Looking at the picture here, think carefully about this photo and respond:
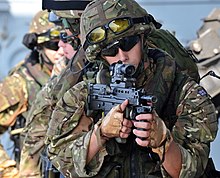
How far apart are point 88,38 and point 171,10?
14.5 ft

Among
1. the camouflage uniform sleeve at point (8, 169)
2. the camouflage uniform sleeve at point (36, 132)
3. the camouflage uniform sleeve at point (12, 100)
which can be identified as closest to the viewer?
the camouflage uniform sleeve at point (36, 132)

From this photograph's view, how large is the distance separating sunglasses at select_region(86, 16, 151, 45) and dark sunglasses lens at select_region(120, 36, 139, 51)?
4 centimetres

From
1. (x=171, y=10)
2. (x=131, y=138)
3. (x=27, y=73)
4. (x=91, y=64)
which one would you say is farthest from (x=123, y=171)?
(x=171, y=10)

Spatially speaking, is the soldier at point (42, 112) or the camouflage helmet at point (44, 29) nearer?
the soldier at point (42, 112)

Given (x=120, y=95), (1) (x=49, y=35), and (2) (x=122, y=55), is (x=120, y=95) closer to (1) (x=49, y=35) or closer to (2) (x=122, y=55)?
(2) (x=122, y=55)

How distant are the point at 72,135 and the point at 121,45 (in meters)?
0.37

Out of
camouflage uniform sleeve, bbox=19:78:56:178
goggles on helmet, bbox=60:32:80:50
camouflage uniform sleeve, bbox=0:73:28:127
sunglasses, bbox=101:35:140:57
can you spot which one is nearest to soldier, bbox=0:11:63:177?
camouflage uniform sleeve, bbox=0:73:28:127

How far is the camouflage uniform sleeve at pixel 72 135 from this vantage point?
3.00 metres

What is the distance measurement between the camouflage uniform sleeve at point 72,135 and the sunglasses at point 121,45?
0.66ft

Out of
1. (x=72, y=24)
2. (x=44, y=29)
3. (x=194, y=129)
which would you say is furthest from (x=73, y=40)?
(x=44, y=29)

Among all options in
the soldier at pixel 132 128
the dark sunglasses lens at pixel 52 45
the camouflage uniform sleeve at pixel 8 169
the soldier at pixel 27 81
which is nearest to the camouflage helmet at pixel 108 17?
the soldier at pixel 132 128

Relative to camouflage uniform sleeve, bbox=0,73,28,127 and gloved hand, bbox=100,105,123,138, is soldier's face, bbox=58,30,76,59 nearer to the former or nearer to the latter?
camouflage uniform sleeve, bbox=0,73,28,127

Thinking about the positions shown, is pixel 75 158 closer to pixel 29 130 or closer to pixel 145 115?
pixel 145 115

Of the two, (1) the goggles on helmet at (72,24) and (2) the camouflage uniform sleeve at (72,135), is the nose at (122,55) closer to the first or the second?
(2) the camouflage uniform sleeve at (72,135)
